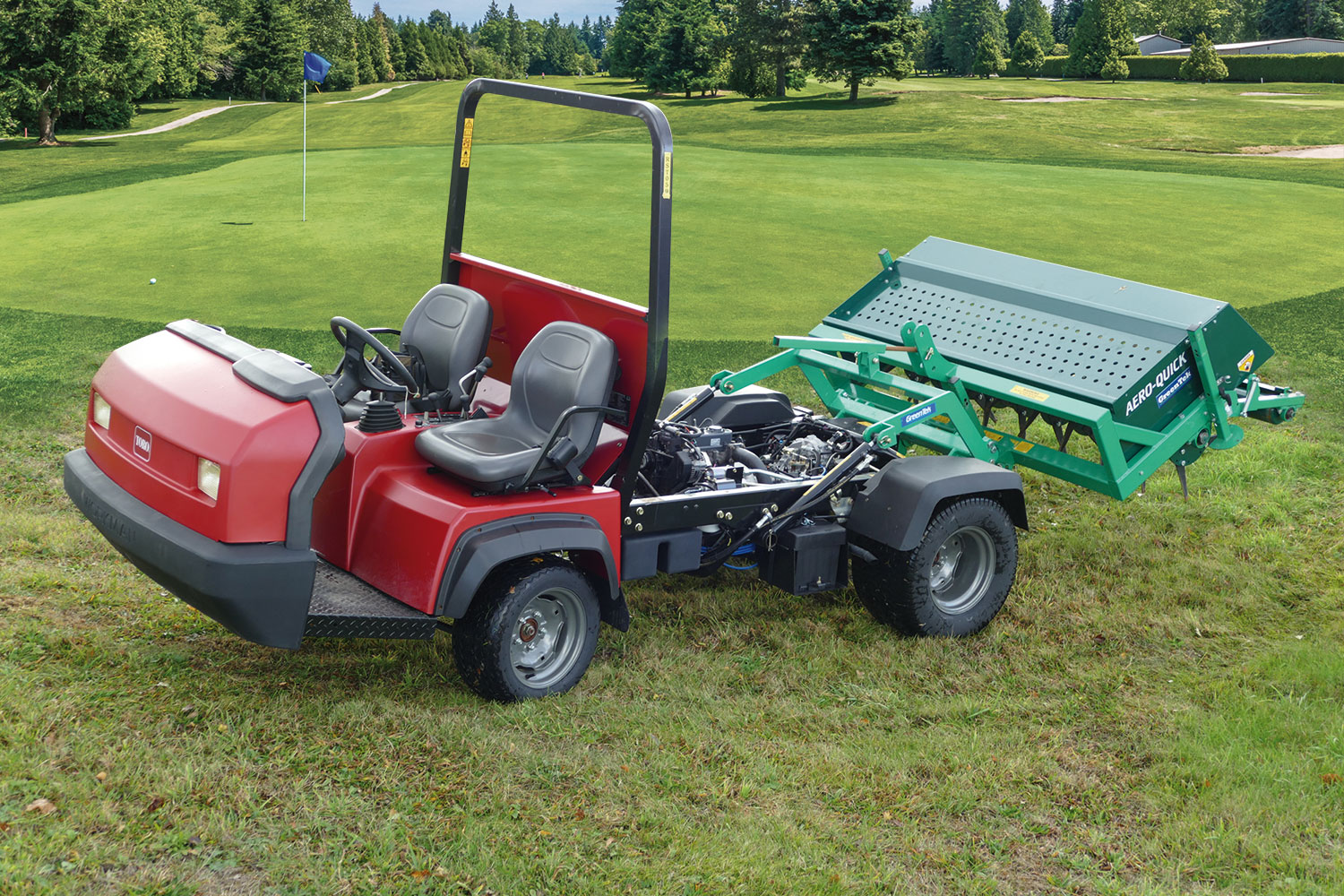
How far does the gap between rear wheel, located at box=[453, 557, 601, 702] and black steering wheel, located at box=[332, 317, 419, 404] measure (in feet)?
3.06

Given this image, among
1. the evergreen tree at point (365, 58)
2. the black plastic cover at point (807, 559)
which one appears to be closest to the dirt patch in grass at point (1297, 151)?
the black plastic cover at point (807, 559)

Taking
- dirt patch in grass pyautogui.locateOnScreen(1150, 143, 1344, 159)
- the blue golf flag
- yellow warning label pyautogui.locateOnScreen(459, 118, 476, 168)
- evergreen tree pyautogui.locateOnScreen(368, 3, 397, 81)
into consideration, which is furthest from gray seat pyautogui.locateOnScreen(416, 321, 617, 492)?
evergreen tree pyautogui.locateOnScreen(368, 3, 397, 81)

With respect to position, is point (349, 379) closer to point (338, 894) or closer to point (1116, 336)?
point (338, 894)

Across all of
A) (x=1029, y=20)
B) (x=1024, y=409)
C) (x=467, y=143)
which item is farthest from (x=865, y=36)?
(x=1029, y=20)

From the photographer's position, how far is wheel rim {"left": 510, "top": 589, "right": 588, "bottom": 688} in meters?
4.52

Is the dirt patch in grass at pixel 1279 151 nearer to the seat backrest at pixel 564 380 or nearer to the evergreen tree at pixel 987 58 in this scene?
the seat backrest at pixel 564 380

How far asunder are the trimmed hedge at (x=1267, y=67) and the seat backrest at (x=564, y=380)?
5884 cm

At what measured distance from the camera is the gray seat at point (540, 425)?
4379mm

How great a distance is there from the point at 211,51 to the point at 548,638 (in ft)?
170

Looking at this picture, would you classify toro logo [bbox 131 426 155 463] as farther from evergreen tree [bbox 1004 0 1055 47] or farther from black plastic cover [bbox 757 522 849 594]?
evergreen tree [bbox 1004 0 1055 47]

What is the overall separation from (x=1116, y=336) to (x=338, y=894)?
4450 mm

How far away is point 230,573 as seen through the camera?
12.5 ft

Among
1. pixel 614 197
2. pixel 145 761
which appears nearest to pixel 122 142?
pixel 614 197

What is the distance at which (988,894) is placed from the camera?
3.59m
